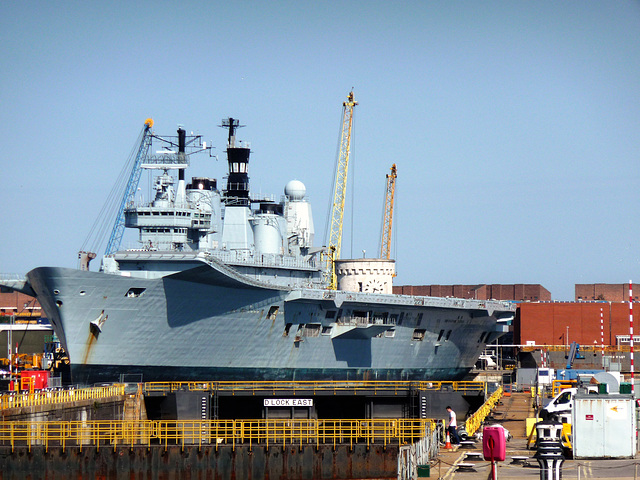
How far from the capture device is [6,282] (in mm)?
41219

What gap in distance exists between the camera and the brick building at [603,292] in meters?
100

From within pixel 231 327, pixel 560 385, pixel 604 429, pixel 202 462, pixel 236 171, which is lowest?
pixel 202 462

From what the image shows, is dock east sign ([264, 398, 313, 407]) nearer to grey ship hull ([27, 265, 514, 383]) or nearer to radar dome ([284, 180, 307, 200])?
grey ship hull ([27, 265, 514, 383])

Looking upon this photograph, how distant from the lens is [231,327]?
41.6 metres

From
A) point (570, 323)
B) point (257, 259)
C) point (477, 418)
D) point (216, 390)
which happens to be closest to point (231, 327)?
point (216, 390)

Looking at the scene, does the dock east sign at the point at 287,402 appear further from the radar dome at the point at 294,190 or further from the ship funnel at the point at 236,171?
the radar dome at the point at 294,190

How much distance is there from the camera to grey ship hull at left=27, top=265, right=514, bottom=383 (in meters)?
39.1

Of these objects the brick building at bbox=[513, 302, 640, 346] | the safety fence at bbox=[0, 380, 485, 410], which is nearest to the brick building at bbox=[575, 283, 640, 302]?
the brick building at bbox=[513, 302, 640, 346]

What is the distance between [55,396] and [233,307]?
10854mm

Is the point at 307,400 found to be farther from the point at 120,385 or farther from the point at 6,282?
the point at 6,282

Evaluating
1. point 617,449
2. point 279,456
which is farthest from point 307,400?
point 617,449

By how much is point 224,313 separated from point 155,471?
1552 centimetres

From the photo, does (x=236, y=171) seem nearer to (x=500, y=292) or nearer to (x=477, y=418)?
(x=477, y=418)

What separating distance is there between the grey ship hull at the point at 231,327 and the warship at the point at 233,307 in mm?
54
